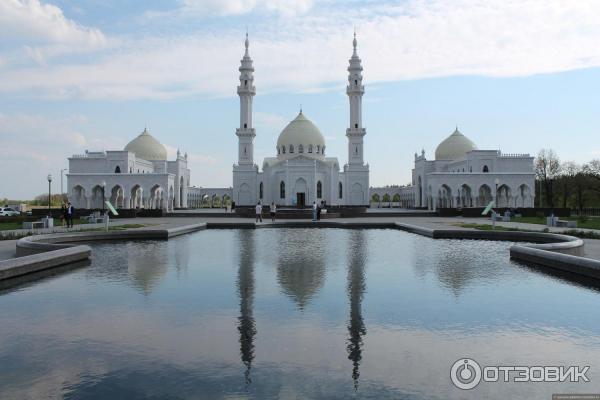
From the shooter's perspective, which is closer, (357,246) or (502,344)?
(502,344)

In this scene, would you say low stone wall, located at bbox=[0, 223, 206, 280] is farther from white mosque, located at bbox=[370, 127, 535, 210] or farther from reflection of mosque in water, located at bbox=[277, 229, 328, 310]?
white mosque, located at bbox=[370, 127, 535, 210]

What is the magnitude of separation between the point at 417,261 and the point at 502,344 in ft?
21.0

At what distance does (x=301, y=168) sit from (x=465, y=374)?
160 ft

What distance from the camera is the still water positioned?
4.37 meters

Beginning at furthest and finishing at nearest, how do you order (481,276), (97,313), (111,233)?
(111,233), (481,276), (97,313)

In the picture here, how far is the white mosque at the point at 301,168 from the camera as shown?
53.2 metres

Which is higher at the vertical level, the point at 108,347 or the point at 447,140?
the point at 447,140

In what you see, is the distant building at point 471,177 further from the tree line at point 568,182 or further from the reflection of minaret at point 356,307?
the reflection of minaret at point 356,307

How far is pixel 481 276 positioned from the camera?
9.59 m

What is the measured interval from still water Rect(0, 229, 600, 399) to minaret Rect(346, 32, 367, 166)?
44.4 m

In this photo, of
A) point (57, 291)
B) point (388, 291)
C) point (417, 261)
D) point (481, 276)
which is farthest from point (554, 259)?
point (57, 291)

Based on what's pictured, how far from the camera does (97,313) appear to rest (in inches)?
264

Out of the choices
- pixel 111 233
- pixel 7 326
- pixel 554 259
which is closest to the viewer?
pixel 7 326

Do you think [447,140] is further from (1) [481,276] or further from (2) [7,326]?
(2) [7,326]
